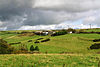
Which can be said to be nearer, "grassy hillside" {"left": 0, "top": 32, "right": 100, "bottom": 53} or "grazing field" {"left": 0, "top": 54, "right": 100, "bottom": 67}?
"grazing field" {"left": 0, "top": 54, "right": 100, "bottom": 67}

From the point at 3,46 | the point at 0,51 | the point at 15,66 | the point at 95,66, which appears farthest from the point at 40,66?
the point at 3,46

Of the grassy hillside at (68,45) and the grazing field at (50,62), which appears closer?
the grazing field at (50,62)

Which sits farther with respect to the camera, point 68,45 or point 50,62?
point 68,45

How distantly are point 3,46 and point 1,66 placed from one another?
1022 inches

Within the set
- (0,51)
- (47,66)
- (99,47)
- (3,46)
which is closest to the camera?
(47,66)

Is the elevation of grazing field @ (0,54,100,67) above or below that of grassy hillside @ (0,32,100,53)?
above

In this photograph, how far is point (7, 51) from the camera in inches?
1348

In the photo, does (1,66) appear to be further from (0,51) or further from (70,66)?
(0,51)

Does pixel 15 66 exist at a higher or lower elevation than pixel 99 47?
higher

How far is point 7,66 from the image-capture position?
11.3m

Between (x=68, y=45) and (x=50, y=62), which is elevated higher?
(x=50, y=62)

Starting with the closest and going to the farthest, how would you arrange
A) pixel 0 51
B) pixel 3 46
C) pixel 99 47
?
pixel 0 51 < pixel 3 46 < pixel 99 47

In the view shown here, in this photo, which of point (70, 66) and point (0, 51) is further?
point (0, 51)

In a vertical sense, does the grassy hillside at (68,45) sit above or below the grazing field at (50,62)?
below
